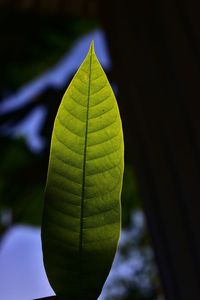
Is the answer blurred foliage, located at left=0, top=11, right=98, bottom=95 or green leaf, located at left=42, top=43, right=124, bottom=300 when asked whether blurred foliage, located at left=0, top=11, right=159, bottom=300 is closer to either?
blurred foliage, located at left=0, top=11, right=98, bottom=95

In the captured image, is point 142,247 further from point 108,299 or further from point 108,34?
point 108,34

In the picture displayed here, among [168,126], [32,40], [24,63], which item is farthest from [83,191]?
[24,63]

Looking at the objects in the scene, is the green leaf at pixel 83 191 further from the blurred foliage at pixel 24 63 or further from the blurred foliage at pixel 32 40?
the blurred foliage at pixel 32 40

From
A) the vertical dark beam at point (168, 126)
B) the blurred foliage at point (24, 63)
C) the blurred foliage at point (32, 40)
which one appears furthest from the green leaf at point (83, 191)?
the blurred foliage at point (32, 40)

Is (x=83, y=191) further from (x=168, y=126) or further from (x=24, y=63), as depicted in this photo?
(x=24, y=63)

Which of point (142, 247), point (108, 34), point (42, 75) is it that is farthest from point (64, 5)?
point (142, 247)

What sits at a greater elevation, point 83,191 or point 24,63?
point 24,63
